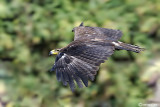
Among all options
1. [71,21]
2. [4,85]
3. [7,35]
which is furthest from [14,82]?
[71,21]

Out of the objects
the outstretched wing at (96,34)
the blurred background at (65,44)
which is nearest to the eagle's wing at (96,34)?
the outstretched wing at (96,34)

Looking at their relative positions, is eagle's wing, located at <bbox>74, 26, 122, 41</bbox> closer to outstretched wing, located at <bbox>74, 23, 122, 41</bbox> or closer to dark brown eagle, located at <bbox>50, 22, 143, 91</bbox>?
outstretched wing, located at <bbox>74, 23, 122, 41</bbox>

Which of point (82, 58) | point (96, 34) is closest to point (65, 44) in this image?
point (96, 34)

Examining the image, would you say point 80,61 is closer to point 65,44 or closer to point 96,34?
point 96,34

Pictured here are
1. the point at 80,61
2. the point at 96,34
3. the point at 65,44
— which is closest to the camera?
the point at 80,61

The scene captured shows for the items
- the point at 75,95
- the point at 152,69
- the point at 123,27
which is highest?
the point at 123,27

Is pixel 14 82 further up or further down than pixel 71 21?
further down

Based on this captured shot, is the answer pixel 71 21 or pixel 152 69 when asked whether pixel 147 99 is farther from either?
pixel 71 21
